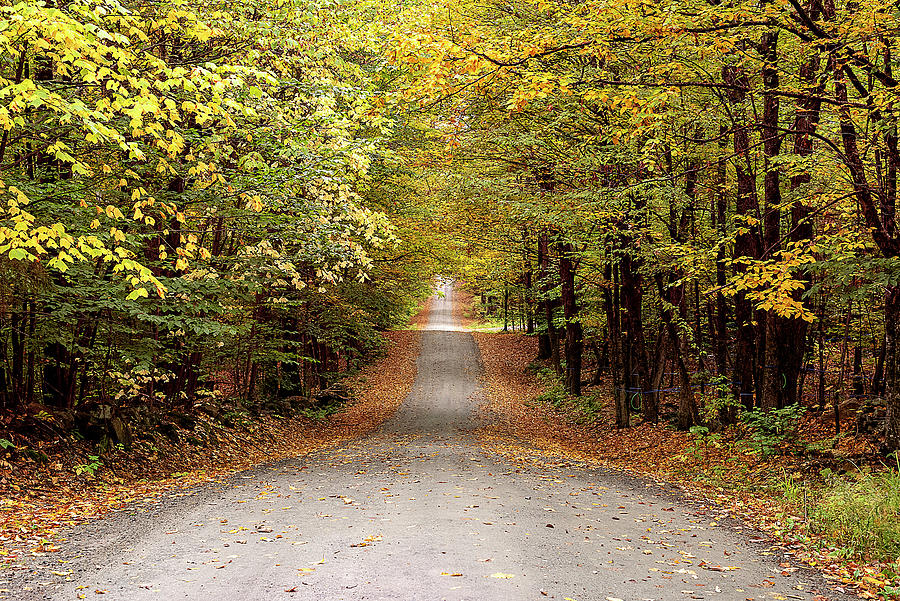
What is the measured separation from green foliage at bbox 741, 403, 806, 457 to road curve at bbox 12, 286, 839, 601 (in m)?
2.12

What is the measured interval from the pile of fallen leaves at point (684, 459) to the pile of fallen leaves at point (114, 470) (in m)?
4.95

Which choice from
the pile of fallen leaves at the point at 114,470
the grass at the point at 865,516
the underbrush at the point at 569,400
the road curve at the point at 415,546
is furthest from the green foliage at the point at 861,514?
the underbrush at the point at 569,400

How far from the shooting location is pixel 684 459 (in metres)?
12.3

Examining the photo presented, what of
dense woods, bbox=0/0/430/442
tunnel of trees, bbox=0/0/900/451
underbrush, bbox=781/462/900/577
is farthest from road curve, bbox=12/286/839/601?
tunnel of trees, bbox=0/0/900/451

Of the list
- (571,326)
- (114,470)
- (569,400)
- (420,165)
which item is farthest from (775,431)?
(420,165)

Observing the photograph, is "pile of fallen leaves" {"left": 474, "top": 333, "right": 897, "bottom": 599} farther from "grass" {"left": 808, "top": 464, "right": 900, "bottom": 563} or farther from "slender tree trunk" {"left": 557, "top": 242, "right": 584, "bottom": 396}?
"slender tree trunk" {"left": 557, "top": 242, "right": 584, "bottom": 396}

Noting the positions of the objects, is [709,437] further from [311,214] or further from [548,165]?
[311,214]

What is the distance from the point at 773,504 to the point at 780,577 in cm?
320

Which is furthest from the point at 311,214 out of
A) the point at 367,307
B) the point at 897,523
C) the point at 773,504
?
the point at 367,307

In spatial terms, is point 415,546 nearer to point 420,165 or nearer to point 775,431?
point 775,431

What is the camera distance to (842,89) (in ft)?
30.7

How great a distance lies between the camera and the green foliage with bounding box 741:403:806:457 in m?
10.5

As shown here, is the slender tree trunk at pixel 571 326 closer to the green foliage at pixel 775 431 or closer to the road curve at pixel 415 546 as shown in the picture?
the green foliage at pixel 775 431

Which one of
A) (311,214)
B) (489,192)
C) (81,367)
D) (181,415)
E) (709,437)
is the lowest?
Answer: (709,437)
